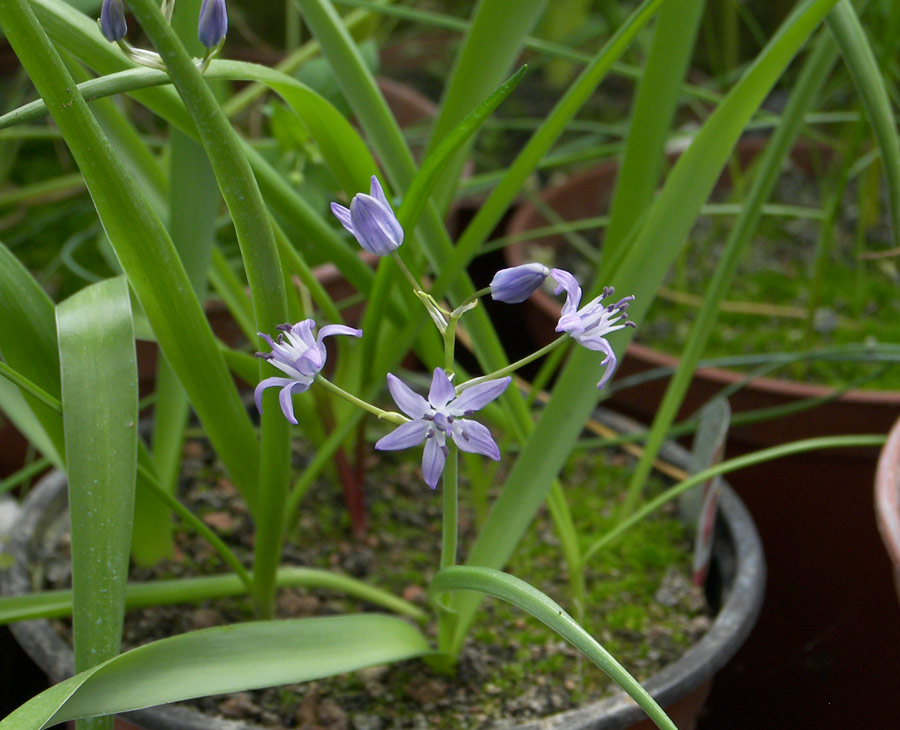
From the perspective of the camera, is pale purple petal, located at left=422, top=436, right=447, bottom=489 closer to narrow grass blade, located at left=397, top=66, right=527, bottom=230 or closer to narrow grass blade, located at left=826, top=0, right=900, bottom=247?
narrow grass blade, located at left=397, top=66, right=527, bottom=230

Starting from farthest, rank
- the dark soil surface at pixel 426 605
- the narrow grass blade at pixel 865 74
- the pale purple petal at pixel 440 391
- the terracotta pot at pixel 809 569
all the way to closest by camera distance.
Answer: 1. the terracotta pot at pixel 809 569
2. the dark soil surface at pixel 426 605
3. the narrow grass blade at pixel 865 74
4. the pale purple petal at pixel 440 391

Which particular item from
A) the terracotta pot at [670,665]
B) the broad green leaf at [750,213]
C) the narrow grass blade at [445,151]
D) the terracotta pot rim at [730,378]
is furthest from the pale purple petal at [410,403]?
the terracotta pot rim at [730,378]

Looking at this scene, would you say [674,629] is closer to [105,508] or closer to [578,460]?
[578,460]

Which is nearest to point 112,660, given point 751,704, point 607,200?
point 751,704

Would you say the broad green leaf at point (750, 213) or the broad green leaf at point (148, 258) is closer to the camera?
the broad green leaf at point (148, 258)

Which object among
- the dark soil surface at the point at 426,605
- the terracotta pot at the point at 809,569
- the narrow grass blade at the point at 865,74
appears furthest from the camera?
the terracotta pot at the point at 809,569

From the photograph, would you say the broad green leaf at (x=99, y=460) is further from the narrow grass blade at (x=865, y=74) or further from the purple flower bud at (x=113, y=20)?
the narrow grass blade at (x=865, y=74)

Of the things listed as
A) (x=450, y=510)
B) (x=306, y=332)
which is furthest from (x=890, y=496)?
(x=306, y=332)

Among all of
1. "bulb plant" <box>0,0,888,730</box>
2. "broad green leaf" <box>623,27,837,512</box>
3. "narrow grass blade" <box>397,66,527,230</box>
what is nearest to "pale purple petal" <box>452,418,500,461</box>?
"bulb plant" <box>0,0,888,730</box>

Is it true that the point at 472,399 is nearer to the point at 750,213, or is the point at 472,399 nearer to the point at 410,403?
the point at 410,403
